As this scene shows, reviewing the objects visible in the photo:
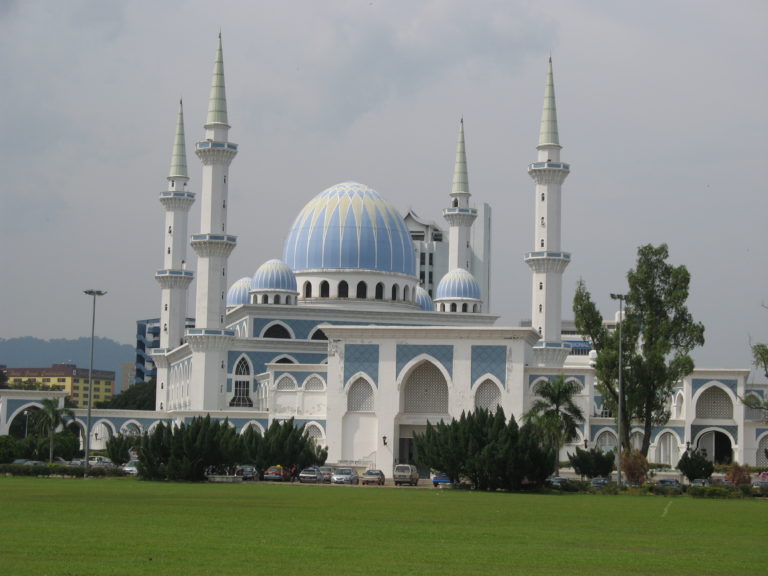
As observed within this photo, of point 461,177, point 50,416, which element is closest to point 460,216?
point 461,177

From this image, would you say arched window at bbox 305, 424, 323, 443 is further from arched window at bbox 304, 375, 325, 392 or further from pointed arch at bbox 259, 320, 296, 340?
pointed arch at bbox 259, 320, 296, 340

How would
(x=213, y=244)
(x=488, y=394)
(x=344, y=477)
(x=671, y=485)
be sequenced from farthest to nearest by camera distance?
1. (x=213, y=244)
2. (x=488, y=394)
3. (x=344, y=477)
4. (x=671, y=485)

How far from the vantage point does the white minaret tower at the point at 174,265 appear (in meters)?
68.2

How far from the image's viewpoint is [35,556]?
14914 millimetres

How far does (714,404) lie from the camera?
5709 cm

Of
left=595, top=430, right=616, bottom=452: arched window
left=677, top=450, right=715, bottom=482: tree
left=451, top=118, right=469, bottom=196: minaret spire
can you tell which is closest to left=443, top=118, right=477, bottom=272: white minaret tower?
left=451, top=118, right=469, bottom=196: minaret spire

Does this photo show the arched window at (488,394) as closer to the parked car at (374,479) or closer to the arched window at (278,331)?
the parked car at (374,479)

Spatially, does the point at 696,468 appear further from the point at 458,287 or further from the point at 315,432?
the point at 458,287

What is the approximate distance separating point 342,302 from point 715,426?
19.6 meters

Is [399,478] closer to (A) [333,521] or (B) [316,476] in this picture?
(B) [316,476]

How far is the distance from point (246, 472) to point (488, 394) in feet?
44.5

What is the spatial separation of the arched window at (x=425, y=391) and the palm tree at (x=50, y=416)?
14904 millimetres

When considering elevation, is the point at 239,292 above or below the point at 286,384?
above

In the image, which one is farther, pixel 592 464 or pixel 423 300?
pixel 423 300
